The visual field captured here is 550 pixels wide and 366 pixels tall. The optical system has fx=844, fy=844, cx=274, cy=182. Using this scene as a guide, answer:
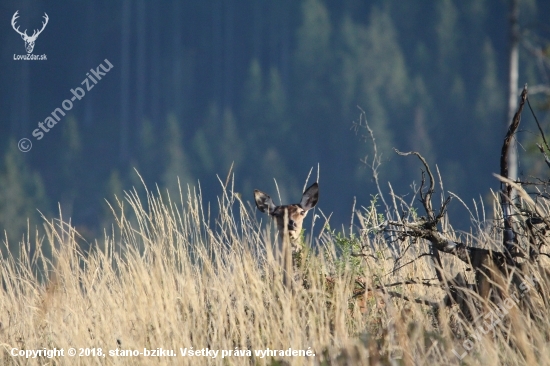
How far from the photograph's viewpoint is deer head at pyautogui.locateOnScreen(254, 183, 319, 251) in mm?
5759

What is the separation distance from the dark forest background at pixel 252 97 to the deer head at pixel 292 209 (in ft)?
175

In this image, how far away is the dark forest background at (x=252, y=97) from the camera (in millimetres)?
75938

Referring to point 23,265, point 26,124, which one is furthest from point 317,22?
point 23,265

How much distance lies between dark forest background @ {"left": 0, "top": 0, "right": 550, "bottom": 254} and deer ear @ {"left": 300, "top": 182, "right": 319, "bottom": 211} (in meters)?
53.2

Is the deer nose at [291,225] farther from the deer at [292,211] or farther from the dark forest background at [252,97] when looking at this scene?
the dark forest background at [252,97]

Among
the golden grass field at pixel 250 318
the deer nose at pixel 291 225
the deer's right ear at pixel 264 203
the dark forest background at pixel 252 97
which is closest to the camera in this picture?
the golden grass field at pixel 250 318

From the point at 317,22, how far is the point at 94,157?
28711mm

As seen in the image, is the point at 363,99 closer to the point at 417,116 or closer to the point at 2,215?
the point at 417,116

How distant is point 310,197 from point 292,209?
152mm

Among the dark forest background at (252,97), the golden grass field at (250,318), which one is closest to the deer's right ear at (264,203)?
the golden grass field at (250,318)

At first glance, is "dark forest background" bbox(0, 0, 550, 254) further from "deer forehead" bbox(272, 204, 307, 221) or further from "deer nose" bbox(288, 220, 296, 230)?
"deer nose" bbox(288, 220, 296, 230)

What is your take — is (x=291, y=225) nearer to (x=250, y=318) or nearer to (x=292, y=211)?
(x=292, y=211)

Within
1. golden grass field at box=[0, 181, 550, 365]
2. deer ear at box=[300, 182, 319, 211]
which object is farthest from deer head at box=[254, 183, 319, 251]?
golden grass field at box=[0, 181, 550, 365]

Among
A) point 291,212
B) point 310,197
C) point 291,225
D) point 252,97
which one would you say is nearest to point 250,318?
point 291,225
